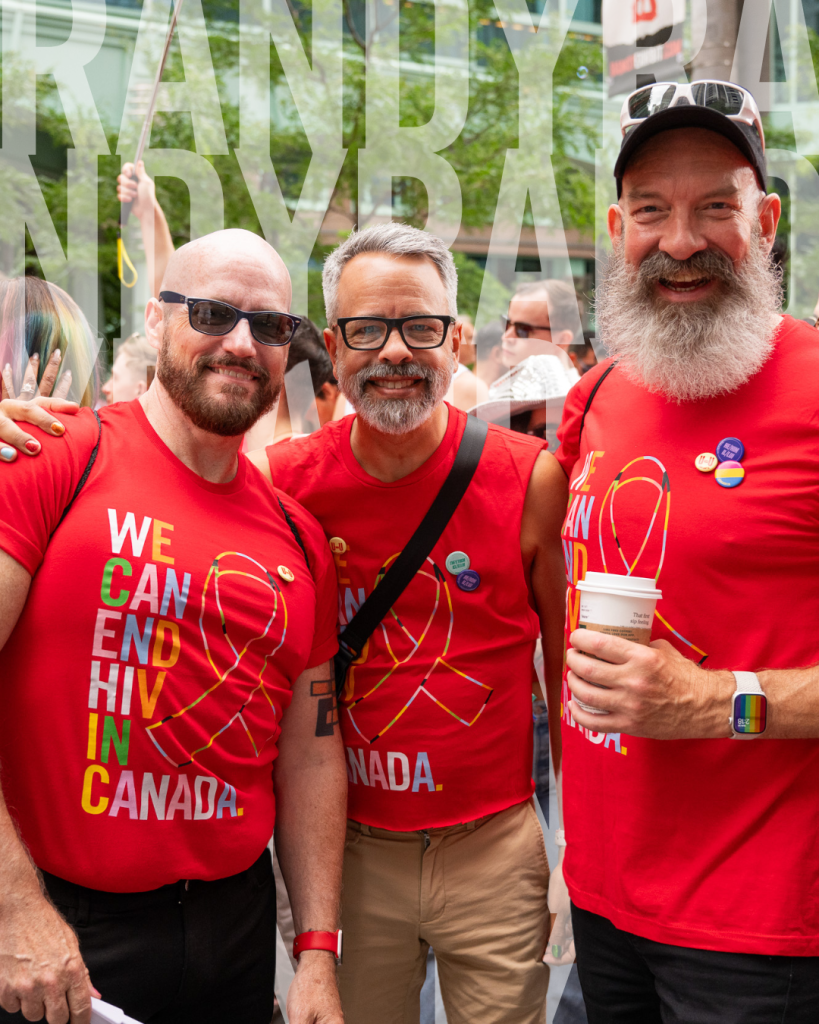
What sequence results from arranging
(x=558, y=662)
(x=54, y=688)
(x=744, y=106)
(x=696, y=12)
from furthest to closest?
(x=696, y=12) < (x=558, y=662) < (x=744, y=106) < (x=54, y=688)

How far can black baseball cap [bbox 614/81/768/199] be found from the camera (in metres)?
2.18

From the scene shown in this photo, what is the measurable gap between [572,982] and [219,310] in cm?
273

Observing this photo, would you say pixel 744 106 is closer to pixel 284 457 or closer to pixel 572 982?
pixel 284 457

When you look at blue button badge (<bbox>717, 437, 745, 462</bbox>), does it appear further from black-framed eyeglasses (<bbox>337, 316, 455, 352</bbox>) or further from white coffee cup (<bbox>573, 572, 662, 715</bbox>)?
black-framed eyeglasses (<bbox>337, 316, 455, 352</bbox>)

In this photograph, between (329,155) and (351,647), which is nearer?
(351,647)

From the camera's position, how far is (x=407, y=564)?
264 cm

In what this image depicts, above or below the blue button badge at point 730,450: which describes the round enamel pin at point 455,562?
below

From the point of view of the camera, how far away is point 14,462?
6.61 ft

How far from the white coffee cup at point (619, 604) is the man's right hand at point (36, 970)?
4.04ft

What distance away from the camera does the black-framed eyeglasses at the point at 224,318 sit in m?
2.40

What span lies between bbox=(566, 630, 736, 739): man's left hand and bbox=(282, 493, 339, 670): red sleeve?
786mm

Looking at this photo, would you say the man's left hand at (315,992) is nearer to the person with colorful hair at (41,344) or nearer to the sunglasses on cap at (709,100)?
the person with colorful hair at (41,344)

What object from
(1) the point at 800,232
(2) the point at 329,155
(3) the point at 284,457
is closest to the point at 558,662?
(3) the point at 284,457

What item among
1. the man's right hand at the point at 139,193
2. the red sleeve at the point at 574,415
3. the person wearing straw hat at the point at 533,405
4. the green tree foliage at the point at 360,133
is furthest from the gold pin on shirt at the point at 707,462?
the green tree foliage at the point at 360,133
